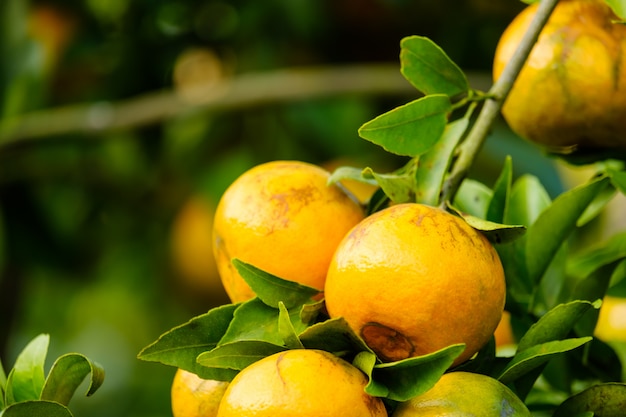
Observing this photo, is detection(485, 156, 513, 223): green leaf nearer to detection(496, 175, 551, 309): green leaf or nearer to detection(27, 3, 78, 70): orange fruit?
detection(496, 175, 551, 309): green leaf

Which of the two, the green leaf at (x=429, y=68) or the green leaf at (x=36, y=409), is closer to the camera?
the green leaf at (x=36, y=409)

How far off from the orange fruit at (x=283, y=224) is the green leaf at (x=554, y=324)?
6.3 inches

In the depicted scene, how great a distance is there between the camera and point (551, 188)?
1.69 m

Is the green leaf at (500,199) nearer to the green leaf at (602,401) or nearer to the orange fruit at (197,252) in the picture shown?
the green leaf at (602,401)

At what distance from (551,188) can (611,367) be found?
0.89 metres

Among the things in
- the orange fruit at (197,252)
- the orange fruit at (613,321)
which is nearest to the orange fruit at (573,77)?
the orange fruit at (613,321)

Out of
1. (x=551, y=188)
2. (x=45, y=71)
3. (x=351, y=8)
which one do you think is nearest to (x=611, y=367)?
(x=551, y=188)

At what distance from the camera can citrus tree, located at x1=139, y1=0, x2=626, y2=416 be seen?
612mm

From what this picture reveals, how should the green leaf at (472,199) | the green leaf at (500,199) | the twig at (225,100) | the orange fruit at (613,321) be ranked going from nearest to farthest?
the green leaf at (500,199), the green leaf at (472,199), the orange fruit at (613,321), the twig at (225,100)

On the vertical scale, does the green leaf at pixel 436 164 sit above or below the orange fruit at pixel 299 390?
above

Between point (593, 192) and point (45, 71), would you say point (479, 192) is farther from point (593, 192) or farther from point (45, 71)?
point (45, 71)

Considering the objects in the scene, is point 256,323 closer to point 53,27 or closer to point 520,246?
point 520,246

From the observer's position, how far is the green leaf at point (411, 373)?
1.83 ft

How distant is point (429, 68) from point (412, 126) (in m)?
0.06
